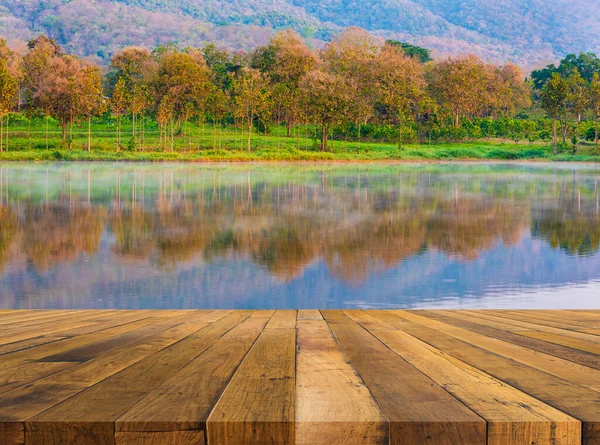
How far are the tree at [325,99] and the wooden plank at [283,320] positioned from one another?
3440 cm

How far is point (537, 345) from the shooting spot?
2.13 meters

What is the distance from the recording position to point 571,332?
248 cm

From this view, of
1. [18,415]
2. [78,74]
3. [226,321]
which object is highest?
[78,74]

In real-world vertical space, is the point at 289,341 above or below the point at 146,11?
below

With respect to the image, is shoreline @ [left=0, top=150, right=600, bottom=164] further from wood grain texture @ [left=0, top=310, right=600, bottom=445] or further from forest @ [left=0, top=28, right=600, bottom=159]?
wood grain texture @ [left=0, top=310, right=600, bottom=445]

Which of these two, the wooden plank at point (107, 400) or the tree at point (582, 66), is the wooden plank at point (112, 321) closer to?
the wooden plank at point (107, 400)

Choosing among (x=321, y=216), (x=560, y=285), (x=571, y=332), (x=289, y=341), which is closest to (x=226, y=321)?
(x=289, y=341)

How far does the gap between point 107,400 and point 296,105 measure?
131ft

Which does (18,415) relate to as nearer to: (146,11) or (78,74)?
(78,74)

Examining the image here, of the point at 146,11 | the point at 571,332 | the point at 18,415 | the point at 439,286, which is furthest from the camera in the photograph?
the point at 146,11

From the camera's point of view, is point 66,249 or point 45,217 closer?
point 66,249

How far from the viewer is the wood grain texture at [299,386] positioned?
3.94 feet

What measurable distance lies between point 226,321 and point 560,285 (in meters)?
3.50

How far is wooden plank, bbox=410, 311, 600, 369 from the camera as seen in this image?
186 centimetres
